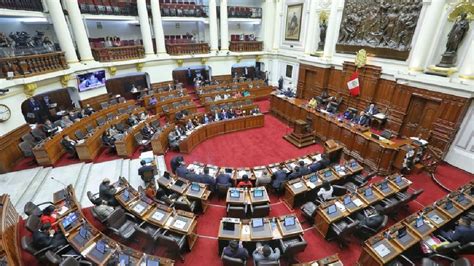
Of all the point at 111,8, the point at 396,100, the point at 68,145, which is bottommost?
the point at 68,145

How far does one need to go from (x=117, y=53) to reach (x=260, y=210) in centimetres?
1424

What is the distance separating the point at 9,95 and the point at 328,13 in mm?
17903

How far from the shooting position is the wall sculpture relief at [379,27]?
11430 millimetres

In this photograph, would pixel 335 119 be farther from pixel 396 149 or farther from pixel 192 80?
pixel 192 80

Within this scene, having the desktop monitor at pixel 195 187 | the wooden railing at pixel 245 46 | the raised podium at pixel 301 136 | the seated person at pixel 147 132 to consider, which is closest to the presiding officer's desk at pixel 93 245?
the desktop monitor at pixel 195 187

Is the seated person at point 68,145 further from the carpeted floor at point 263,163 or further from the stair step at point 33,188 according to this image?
the carpeted floor at point 263,163

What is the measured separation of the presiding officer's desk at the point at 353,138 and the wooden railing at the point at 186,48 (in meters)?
8.68

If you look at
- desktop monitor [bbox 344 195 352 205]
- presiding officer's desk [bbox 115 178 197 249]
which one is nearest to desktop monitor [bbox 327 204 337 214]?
desktop monitor [bbox 344 195 352 205]

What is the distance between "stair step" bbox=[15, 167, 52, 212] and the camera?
749 cm

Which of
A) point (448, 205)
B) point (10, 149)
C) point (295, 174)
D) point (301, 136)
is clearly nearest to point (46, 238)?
point (10, 149)

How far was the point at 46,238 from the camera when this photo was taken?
17.8ft

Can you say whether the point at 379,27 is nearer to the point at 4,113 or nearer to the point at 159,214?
the point at 159,214

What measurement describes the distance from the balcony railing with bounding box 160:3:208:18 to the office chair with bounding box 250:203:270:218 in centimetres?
1651

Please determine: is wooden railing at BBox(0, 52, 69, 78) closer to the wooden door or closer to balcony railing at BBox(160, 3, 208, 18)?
balcony railing at BBox(160, 3, 208, 18)
